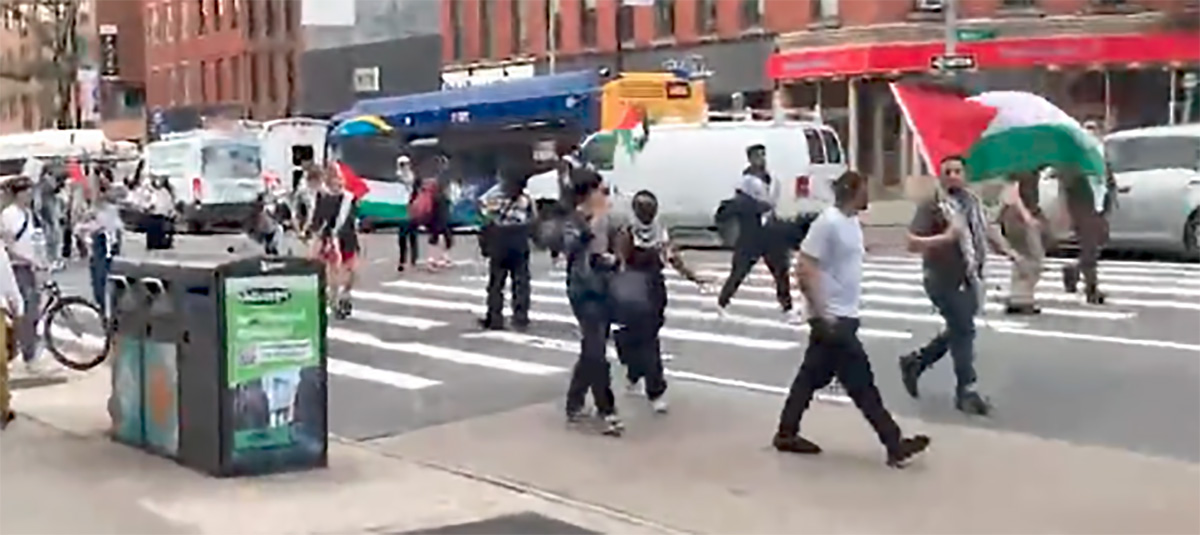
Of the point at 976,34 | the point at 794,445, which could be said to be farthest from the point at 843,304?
the point at 976,34

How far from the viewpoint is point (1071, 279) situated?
64.2 ft

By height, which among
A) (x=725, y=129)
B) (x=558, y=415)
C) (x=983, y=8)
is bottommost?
(x=558, y=415)

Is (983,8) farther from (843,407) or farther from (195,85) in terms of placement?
(195,85)

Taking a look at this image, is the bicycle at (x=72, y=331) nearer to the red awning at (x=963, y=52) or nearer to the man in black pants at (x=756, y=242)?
the man in black pants at (x=756, y=242)

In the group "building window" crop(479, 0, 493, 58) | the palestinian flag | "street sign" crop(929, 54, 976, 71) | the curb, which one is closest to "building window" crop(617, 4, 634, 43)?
"building window" crop(479, 0, 493, 58)

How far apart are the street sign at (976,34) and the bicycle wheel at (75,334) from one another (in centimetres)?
2460

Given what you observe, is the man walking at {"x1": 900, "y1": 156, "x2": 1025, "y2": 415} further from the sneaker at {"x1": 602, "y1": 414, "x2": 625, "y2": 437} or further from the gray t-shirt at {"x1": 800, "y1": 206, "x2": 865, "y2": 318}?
the sneaker at {"x1": 602, "y1": 414, "x2": 625, "y2": 437}

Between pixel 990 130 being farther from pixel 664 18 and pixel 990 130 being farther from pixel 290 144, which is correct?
pixel 664 18

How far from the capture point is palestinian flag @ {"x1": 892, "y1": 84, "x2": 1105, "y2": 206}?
40.7ft

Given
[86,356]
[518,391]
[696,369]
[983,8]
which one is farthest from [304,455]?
[983,8]

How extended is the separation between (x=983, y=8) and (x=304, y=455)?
31.8 metres

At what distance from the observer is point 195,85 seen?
71.7 m

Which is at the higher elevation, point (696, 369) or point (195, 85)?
point (195, 85)

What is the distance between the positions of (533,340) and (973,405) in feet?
19.0
